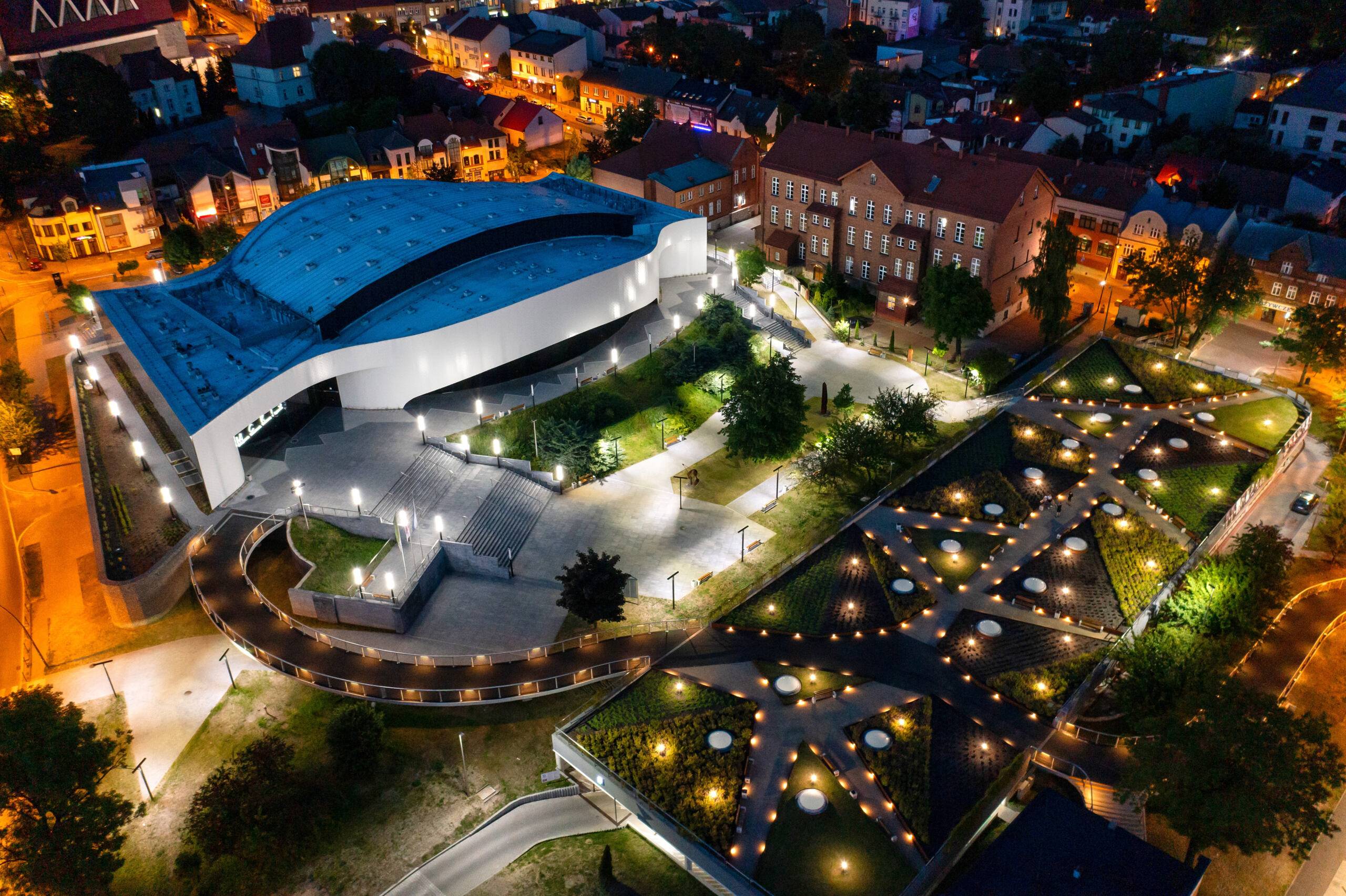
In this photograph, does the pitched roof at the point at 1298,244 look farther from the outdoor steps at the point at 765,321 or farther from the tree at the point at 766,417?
the tree at the point at 766,417

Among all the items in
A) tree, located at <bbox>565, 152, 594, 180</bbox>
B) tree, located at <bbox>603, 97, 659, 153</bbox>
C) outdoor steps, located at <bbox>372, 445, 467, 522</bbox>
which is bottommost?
outdoor steps, located at <bbox>372, 445, 467, 522</bbox>

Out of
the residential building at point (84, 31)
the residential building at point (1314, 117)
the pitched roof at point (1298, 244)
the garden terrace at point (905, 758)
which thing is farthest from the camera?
the residential building at point (84, 31)

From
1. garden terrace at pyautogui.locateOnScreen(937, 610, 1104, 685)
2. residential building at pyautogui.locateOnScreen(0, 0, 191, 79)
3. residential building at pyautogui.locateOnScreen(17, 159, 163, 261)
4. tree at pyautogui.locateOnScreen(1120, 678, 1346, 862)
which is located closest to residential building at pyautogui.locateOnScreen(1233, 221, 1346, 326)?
garden terrace at pyautogui.locateOnScreen(937, 610, 1104, 685)

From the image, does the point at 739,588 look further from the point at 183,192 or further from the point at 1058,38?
the point at 1058,38

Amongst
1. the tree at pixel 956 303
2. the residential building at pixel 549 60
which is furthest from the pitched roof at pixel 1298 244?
the residential building at pixel 549 60

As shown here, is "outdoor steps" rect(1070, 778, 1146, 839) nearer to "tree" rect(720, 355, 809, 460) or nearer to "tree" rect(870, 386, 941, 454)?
"tree" rect(870, 386, 941, 454)

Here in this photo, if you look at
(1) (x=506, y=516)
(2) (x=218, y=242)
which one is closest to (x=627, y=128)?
(2) (x=218, y=242)
